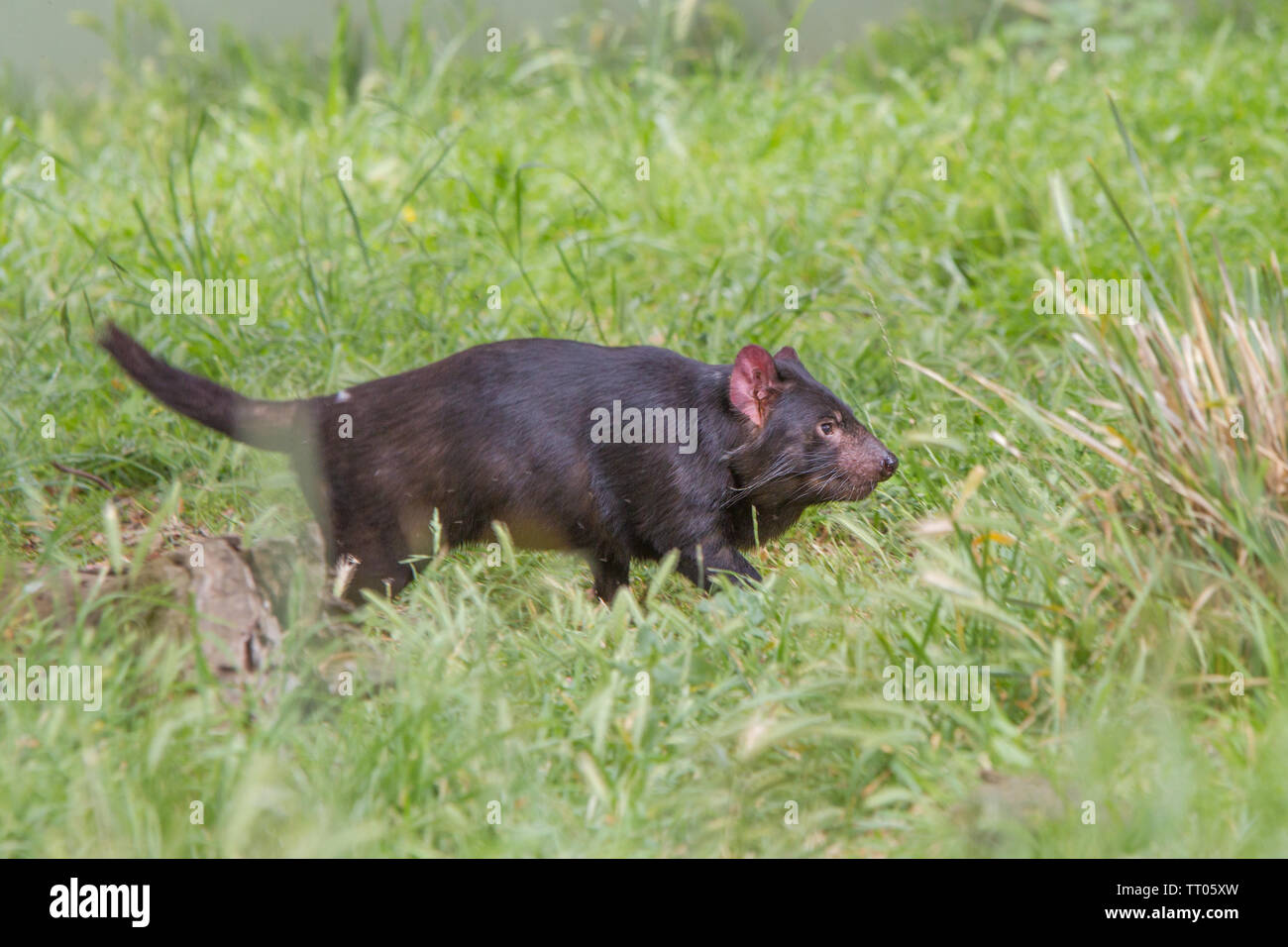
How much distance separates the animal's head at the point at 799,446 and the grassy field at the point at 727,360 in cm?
19

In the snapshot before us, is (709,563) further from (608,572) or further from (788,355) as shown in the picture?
(788,355)

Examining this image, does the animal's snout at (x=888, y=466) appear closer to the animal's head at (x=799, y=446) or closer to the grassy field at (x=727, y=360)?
the animal's head at (x=799, y=446)

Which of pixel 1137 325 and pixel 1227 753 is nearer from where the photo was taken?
pixel 1227 753

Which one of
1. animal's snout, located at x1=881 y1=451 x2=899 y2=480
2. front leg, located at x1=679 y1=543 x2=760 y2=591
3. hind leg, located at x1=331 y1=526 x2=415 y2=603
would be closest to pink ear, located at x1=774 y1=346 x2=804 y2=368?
animal's snout, located at x1=881 y1=451 x2=899 y2=480

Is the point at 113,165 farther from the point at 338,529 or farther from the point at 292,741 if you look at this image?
the point at 292,741

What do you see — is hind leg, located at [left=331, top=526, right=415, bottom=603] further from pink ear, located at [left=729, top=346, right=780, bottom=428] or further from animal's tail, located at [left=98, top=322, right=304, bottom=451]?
pink ear, located at [left=729, top=346, right=780, bottom=428]

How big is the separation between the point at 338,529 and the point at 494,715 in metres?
1.04

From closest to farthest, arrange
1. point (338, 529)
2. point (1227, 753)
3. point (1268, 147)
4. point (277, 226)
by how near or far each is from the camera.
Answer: point (1227, 753) → point (338, 529) → point (277, 226) → point (1268, 147)

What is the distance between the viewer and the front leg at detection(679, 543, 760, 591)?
4.04 meters

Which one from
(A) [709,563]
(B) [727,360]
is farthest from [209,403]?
(B) [727,360]

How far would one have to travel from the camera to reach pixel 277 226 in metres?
5.81

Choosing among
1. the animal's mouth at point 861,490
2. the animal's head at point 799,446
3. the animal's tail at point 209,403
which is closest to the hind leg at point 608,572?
the animal's head at point 799,446

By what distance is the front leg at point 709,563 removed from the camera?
4.04 m

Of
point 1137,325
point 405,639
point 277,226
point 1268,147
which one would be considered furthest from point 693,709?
point 1268,147
